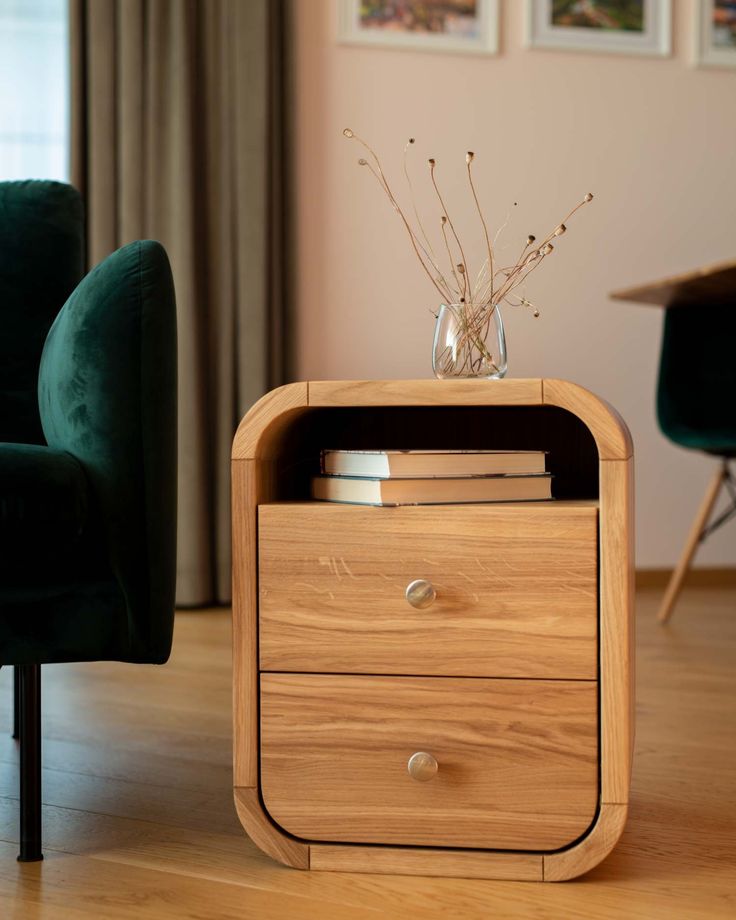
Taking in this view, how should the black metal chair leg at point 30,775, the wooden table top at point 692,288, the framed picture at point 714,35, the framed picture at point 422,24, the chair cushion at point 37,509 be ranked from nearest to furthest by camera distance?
the chair cushion at point 37,509, the black metal chair leg at point 30,775, the wooden table top at point 692,288, the framed picture at point 422,24, the framed picture at point 714,35

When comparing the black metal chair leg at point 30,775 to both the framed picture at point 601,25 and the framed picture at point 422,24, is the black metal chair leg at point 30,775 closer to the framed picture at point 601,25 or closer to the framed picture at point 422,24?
the framed picture at point 422,24

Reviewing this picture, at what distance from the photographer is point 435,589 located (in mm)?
1042

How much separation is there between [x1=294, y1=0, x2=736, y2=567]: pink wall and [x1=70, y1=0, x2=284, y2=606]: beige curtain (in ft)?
0.47

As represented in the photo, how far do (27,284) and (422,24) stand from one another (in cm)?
191

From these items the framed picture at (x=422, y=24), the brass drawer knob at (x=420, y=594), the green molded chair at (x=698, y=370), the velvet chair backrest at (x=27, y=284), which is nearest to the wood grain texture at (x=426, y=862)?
the brass drawer knob at (x=420, y=594)

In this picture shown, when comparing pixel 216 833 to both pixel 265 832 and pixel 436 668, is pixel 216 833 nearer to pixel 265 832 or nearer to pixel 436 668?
pixel 265 832

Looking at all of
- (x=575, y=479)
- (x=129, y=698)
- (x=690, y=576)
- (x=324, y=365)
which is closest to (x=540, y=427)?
(x=575, y=479)

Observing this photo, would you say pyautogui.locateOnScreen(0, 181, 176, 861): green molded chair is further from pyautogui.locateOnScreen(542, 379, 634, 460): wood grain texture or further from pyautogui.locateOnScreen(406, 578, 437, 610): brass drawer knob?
pyautogui.locateOnScreen(542, 379, 634, 460): wood grain texture

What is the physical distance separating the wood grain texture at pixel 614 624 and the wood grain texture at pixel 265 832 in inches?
12.7

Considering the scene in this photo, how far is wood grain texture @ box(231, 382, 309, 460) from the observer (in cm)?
106

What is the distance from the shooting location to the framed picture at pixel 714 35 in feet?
9.95

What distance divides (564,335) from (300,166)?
0.89 m

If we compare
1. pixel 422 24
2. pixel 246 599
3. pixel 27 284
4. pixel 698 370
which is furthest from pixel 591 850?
pixel 422 24

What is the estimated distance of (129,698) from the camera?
5.94 ft
